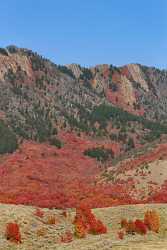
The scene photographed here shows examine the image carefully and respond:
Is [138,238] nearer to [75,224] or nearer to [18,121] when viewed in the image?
[75,224]

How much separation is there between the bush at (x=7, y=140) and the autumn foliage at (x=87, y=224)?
6394 centimetres

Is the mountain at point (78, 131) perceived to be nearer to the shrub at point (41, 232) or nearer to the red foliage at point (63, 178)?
the red foliage at point (63, 178)

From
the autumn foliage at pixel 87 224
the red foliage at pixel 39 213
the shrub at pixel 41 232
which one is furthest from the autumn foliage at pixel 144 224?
the red foliage at pixel 39 213

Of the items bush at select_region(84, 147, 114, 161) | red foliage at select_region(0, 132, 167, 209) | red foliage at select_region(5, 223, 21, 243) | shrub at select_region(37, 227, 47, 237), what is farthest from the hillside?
bush at select_region(84, 147, 114, 161)

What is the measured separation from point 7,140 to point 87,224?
69.6 m

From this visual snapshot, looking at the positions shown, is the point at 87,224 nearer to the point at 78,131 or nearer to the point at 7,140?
the point at 7,140

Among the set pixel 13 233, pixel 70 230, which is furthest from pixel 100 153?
pixel 13 233

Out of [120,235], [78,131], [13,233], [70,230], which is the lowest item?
[120,235]

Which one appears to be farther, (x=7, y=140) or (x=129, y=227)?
(x=7, y=140)

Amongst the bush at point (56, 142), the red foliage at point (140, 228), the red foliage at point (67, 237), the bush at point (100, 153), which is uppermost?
the bush at point (56, 142)

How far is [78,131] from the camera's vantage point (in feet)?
399

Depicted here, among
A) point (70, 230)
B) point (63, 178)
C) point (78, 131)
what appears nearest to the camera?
point (70, 230)

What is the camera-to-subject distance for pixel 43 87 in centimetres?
14000

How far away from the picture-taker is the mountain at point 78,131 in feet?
234
